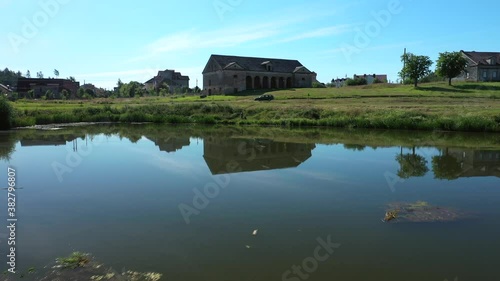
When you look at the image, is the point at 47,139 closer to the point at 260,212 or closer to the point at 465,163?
the point at 260,212

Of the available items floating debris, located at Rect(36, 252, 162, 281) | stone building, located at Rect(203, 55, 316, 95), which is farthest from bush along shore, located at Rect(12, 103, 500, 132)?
floating debris, located at Rect(36, 252, 162, 281)

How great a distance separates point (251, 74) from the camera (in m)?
74.1

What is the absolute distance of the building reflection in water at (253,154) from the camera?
61.6 feet

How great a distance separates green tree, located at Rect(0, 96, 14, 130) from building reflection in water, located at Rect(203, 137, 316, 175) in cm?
2040

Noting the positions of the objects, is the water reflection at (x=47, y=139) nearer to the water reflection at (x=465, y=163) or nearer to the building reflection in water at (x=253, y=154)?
the building reflection in water at (x=253, y=154)

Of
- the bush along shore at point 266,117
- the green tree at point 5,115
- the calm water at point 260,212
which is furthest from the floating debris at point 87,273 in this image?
the green tree at point 5,115

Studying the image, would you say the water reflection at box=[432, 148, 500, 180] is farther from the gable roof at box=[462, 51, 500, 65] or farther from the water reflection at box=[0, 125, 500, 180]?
the gable roof at box=[462, 51, 500, 65]

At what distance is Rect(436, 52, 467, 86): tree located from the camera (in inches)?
2373

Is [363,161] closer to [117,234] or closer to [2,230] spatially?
[117,234]

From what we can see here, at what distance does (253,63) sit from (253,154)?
55601 mm

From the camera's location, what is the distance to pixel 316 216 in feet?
34.5

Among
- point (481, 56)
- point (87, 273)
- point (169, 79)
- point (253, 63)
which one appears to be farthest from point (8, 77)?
point (87, 273)

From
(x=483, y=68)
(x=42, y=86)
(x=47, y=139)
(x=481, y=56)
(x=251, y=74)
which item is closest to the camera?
(x=47, y=139)

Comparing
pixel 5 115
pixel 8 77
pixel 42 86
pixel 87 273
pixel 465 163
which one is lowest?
pixel 87 273
